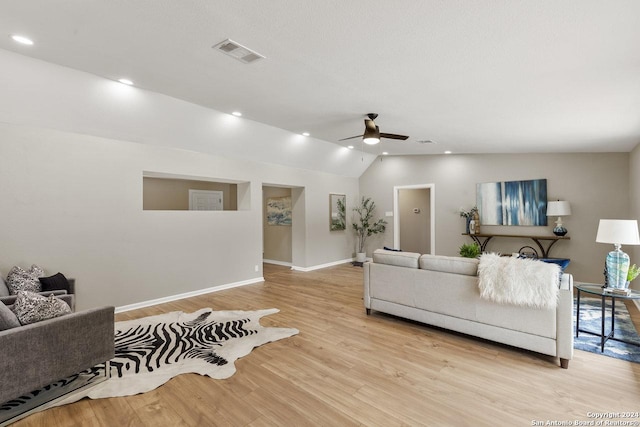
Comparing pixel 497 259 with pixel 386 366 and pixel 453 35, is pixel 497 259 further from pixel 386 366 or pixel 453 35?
pixel 453 35

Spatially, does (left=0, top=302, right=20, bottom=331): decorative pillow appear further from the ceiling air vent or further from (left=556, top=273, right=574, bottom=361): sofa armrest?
(left=556, top=273, right=574, bottom=361): sofa armrest

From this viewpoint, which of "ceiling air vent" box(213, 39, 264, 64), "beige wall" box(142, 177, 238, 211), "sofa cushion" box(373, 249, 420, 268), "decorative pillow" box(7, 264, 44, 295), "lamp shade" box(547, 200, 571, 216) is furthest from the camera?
"beige wall" box(142, 177, 238, 211)

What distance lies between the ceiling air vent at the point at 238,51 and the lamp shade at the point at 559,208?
598 centimetres

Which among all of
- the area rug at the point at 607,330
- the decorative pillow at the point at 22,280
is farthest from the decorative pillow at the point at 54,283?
the area rug at the point at 607,330

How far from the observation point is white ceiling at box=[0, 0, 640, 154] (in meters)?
2.07

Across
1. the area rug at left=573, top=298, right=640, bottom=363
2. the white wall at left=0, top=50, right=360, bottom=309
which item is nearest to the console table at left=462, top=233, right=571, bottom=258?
the area rug at left=573, top=298, right=640, bottom=363

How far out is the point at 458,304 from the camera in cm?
329

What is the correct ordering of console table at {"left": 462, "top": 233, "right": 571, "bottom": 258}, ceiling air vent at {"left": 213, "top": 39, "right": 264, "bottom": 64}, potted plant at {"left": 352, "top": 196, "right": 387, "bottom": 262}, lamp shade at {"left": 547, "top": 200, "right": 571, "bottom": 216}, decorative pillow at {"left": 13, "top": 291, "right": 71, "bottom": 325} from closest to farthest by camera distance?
decorative pillow at {"left": 13, "top": 291, "right": 71, "bottom": 325} < ceiling air vent at {"left": 213, "top": 39, "right": 264, "bottom": 64} < lamp shade at {"left": 547, "top": 200, "right": 571, "bottom": 216} < console table at {"left": 462, "top": 233, "right": 571, "bottom": 258} < potted plant at {"left": 352, "top": 196, "right": 387, "bottom": 262}

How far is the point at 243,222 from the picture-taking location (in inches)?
238

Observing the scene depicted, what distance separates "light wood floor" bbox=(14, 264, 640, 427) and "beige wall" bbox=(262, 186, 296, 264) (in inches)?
180

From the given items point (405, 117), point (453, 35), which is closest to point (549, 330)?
point (453, 35)

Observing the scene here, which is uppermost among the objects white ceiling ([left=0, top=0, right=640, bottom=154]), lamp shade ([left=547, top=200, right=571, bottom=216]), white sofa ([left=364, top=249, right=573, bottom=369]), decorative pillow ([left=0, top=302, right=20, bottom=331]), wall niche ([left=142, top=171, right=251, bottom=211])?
white ceiling ([left=0, top=0, right=640, bottom=154])

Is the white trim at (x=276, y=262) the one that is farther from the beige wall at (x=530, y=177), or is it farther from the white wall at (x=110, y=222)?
the beige wall at (x=530, y=177)

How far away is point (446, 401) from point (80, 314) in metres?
2.85
